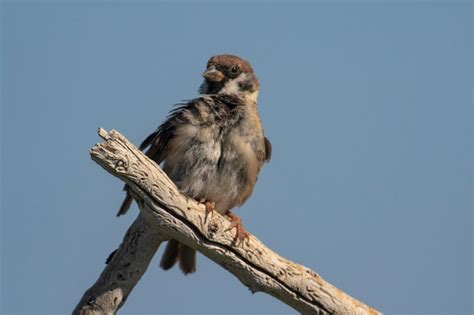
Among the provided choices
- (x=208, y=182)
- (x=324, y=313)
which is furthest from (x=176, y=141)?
(x=324, y=313)

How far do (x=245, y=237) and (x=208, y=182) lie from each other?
0.56 metres

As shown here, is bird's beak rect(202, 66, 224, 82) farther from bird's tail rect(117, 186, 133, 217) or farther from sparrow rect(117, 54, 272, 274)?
bird's tail rect(117, 186, 133, 217)

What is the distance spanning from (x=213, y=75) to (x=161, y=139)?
0.79 meters

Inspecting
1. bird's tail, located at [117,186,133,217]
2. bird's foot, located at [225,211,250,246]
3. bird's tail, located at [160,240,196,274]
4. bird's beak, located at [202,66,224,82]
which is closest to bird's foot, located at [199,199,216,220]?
bird's foot, located at [225,211,250,246]

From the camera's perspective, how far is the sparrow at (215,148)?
618 cm

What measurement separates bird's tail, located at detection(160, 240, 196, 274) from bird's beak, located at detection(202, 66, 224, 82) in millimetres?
1597

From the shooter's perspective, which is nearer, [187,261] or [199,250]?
[199,250]

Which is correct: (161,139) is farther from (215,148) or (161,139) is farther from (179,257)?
(179,257)

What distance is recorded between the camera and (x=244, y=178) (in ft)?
20.9

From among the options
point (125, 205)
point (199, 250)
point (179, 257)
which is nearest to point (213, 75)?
point (125, 205)

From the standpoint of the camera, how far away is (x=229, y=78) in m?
6.87

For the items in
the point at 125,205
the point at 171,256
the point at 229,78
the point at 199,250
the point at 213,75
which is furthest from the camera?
the point at 171,256

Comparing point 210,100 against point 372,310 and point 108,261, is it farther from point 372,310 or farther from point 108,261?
point 372,310

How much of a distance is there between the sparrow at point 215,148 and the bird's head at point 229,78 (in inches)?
0.5
